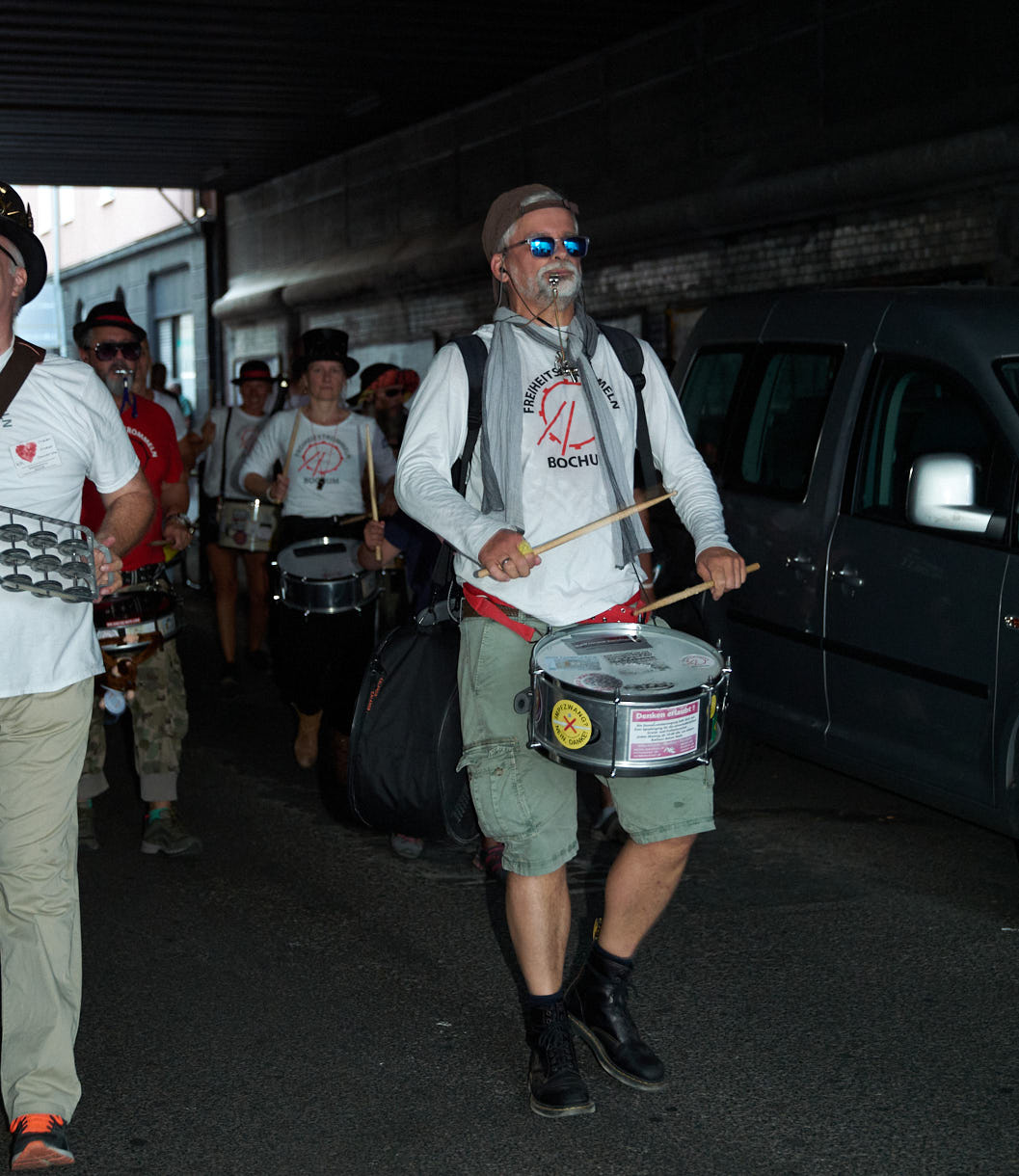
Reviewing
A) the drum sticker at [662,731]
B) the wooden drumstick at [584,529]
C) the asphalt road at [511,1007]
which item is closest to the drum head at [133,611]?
the asphalt road at [511,1007]

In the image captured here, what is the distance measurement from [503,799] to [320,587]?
3.08 m

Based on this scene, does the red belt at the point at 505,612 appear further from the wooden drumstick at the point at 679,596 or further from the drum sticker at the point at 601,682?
the drum sticker at the point at 601,682

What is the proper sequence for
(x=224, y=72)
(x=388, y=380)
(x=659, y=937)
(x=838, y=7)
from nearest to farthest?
(x=659, y=937) < (x=388, y=380) < (x=838, y=7) < (x=224, y=72)

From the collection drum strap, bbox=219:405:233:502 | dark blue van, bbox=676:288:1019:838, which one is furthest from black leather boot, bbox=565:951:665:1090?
drum strap, bbox=219:405:233:502

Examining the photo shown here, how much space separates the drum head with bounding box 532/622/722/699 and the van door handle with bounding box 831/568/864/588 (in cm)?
164

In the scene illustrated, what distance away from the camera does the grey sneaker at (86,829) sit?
19.0 ft

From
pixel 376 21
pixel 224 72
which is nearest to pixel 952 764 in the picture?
pixel 376 21

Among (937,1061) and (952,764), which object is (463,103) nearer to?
(952,764)

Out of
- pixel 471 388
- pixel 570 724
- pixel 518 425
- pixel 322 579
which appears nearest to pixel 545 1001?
pixel 570 724

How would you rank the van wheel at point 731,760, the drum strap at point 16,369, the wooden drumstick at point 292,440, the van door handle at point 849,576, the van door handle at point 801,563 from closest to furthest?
the drum strap at point 16,369
the van door handle at point 849,576
the van door handle at point 801,563
the van wheel at point 731,760
the wooden drumstick at point 292,440

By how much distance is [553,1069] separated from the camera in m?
3.60

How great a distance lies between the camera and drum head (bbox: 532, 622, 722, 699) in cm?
339

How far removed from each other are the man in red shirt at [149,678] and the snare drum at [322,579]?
0.73 metres

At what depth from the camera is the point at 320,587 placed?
652 centimetres
